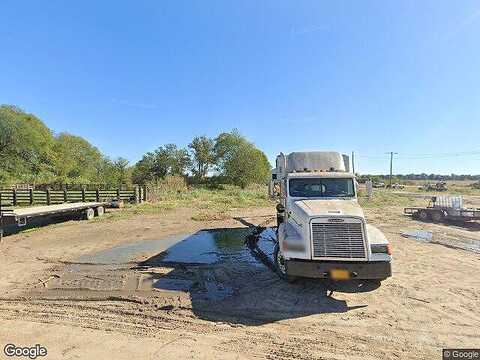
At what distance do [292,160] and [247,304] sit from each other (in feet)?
16.8

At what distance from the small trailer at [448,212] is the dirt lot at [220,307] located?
8.55 metres

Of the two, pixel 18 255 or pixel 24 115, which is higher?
pixel 24 115

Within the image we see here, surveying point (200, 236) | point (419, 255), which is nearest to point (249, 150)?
point (200, 236)

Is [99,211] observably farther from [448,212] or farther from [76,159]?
[76,159]

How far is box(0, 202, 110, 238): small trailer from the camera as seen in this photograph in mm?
11688

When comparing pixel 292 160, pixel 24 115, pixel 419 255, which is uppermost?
pixel 24 115

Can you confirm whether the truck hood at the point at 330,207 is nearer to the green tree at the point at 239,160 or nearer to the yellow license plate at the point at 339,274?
the yellow license plate at the point at 339,274

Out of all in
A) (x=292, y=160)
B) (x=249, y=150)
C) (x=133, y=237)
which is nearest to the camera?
(x=292, y=160)

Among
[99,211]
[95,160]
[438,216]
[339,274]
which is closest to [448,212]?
[438,216]

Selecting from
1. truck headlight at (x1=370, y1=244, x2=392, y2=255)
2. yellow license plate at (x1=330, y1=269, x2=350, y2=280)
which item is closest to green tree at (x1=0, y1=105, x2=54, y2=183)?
yellow license plate at (x1=330, y1=269, x2=350, y2=280)

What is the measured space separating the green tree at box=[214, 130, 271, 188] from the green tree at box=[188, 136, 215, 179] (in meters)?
1.32

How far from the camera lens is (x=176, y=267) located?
8.64 m

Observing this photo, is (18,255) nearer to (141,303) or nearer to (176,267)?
(176,267)

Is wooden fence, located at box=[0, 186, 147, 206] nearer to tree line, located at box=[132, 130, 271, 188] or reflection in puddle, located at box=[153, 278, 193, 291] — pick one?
reflection in puddle, located at box=[153, 278, 193, 291]
